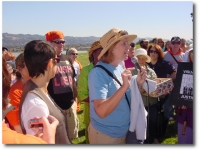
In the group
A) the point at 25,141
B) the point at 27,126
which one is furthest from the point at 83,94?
the point at 25,141

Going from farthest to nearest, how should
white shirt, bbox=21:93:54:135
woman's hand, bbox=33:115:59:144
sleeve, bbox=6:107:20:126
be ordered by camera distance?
sleeve, bbox=6:107:20:126
white shirt, bbox=21:93:54:135
woman's hand, bbox=33:115:59:144

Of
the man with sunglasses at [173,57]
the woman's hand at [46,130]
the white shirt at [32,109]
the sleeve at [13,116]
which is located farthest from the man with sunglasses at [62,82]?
the man with sunglasses at [173,57]

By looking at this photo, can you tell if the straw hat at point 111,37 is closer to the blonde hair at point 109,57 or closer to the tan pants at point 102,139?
the blonde hair at point 109,57

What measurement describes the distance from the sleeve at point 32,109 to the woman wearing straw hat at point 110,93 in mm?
454

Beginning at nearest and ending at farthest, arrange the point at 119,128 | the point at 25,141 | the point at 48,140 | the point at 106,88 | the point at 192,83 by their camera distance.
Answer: the point at 25,141
the point at 48,140
the point at 106,88
the point at 119,128
the point at 192,83

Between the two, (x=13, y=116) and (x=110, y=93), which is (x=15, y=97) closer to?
(x=13, y=116)

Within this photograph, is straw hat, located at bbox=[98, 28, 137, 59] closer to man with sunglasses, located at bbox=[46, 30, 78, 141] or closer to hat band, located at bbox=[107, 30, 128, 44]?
hat band, located at bbox=[107, 30, 128, 44]

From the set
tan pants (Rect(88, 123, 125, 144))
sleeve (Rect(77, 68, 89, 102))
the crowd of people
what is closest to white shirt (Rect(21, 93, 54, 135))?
the crowd of people

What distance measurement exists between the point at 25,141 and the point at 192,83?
160 cm

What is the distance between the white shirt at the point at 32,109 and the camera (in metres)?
1.30

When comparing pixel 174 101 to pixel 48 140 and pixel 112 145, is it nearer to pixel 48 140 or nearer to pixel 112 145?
pixel 112 145

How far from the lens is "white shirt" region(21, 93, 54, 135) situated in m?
1.30

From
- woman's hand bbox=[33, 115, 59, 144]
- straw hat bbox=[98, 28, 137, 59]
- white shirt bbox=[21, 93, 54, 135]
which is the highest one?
straw hat bbox=[98, 28, 137, 59]

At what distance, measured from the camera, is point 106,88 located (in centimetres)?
171
